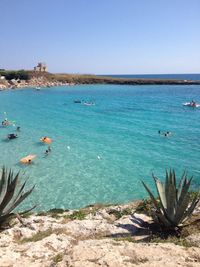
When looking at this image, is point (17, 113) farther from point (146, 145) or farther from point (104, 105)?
point (146, 145)

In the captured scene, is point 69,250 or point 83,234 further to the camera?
point 83,234

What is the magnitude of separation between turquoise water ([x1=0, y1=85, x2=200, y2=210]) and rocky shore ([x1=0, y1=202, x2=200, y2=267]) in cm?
686

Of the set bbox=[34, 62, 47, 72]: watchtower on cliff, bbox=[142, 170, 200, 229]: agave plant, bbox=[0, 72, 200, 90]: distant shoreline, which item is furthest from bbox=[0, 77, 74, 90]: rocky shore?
bbox=[142, 170, 200, 229]: agave plant

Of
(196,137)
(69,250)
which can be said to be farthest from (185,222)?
(196,137)

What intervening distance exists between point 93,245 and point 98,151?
1890 cm

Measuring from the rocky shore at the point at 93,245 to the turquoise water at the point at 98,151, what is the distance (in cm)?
686

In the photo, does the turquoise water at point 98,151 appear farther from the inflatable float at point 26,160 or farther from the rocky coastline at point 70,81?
the rocky coastline at point 70,81

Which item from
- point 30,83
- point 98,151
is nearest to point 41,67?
point 30,83

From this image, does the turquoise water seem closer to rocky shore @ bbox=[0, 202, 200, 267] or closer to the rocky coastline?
rocky shore @ bbox=[0, 202, 200, 267]

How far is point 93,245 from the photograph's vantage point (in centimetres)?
597

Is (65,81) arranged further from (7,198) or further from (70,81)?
(7,198)

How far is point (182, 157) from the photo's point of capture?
23094mm

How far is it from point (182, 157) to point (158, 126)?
43.5 feet

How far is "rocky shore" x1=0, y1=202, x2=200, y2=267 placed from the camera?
5.29m
